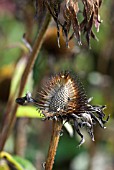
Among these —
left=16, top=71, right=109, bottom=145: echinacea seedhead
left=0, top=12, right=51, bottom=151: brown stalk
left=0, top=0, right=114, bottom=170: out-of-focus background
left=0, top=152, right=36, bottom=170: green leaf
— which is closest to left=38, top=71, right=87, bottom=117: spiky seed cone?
left=16, top=71, right=109, bottom=145: echinacea seedhead

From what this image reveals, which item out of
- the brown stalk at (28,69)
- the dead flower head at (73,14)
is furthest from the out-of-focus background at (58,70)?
the dead flower head at (73,14)

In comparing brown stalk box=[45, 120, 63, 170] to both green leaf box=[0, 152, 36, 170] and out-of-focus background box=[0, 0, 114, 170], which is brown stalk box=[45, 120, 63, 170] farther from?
out-of-focus background box=[0, 0, 114, 170]

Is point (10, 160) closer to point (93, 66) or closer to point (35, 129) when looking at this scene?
point (35, 129)

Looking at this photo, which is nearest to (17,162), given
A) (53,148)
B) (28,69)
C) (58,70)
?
(28,69)

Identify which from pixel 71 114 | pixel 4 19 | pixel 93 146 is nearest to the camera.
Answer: pixel 71 114

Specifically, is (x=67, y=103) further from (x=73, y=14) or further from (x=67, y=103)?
(x=73, y=14)

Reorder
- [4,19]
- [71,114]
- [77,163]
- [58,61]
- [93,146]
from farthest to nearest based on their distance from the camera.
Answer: [4,19] < [77,163] < [93,146] < [58,61] < [71,114]

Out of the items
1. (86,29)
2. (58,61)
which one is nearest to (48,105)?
(86,29)

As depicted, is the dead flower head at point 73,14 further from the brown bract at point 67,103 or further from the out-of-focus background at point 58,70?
the out-of-focus background at point 58,70
